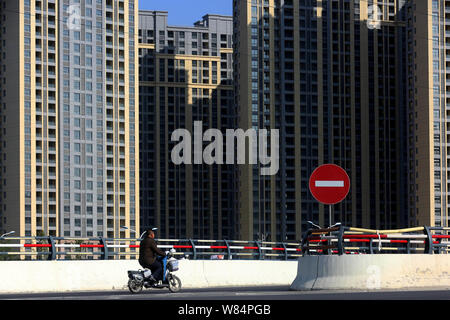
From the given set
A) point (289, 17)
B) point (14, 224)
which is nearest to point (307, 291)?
point (14, 224)

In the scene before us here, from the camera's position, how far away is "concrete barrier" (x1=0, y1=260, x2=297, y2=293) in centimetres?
2609

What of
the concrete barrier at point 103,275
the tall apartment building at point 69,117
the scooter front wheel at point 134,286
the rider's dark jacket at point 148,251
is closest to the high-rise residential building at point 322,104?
the tall apartment building at point 69,117

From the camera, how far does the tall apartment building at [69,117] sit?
542 feet

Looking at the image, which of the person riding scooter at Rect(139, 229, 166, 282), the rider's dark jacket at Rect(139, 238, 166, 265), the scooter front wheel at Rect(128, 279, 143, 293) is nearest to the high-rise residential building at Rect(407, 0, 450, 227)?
the person riding scooter at Rect(139, 229, 166, 282)

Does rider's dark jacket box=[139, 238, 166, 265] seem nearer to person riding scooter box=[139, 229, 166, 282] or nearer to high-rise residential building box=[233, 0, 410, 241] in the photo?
person riding scooter box=[139, 229, 166, 282]

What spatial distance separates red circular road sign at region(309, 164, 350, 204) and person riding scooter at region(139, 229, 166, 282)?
5.11 meters

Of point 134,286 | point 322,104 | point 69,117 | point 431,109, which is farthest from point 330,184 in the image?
point 322,104

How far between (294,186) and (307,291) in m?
153

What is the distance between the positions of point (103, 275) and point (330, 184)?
939 centimetres

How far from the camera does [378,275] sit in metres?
21.5

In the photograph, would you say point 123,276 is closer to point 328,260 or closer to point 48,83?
point 328,260

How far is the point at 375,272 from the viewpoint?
21.5 metres

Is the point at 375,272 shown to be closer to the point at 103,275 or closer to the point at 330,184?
the point at 330,184

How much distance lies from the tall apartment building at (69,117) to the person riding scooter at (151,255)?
461ft
